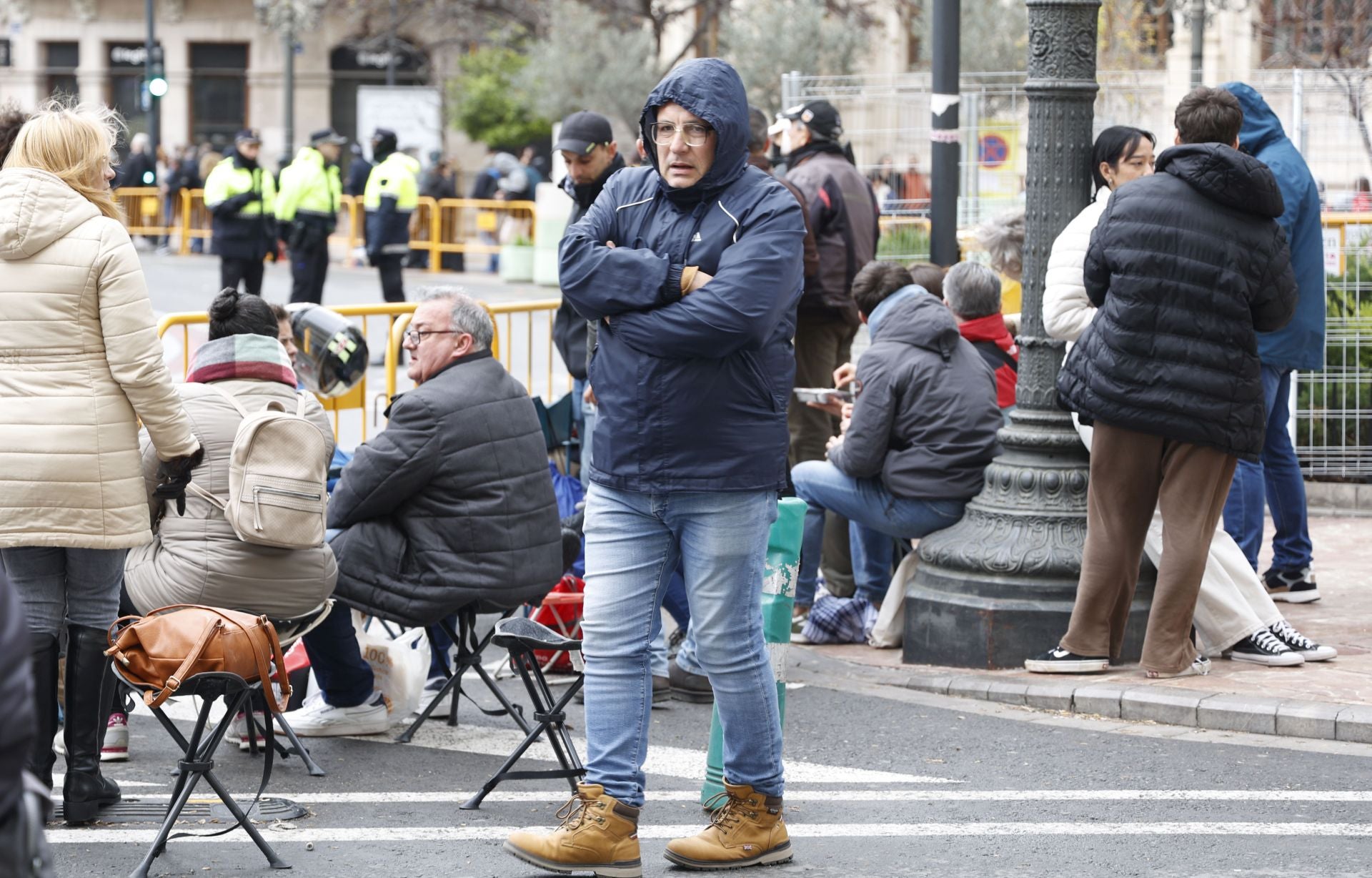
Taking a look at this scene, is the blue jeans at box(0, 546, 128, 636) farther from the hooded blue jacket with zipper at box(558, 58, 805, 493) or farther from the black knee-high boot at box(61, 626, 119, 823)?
the hooded blue jacket with zipper at box(558, 58, 805, 493)

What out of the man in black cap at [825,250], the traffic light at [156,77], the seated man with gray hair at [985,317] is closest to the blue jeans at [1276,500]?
the seated man with gray hair at [985,317]

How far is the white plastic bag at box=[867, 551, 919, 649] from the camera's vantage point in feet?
24.9

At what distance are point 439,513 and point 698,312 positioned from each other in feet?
6.27

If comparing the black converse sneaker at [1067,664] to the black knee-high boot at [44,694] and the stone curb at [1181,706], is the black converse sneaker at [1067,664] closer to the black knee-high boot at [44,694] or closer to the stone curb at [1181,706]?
the stone curb at [1181,706]

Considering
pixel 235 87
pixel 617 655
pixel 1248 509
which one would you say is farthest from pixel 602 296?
pixel 235 87

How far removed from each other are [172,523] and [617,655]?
170 cm

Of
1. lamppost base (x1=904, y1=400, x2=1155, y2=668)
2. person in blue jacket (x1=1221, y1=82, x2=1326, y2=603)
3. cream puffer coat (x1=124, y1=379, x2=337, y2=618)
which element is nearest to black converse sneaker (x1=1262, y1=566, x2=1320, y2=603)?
person in blue jacket (x1=1221, y1=82, x2=1326, y2=603)

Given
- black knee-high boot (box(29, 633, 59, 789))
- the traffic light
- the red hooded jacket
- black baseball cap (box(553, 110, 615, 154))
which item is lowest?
black knee-high boot (box(29, 633, 59, 789))

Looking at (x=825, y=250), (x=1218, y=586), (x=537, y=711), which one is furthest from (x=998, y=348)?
(x=537, y=711)

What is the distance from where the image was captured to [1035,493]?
726 centimetres

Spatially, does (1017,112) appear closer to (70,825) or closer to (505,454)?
(505,454)

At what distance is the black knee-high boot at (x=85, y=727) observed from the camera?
16.9 ft

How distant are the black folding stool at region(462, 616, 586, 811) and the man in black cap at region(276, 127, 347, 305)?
43.5 feet

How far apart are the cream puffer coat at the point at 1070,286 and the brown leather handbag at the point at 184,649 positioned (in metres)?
3.38
